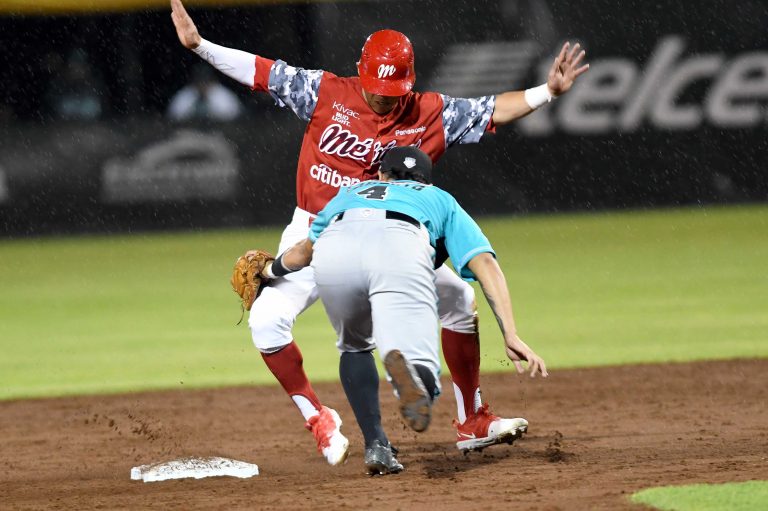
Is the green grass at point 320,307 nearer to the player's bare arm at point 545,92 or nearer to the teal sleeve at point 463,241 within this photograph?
the player's bare arm at point 545,92

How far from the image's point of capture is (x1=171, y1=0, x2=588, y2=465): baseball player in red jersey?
638cm

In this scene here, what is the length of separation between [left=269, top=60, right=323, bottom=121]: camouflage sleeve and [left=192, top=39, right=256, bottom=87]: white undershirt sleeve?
0.12 meters

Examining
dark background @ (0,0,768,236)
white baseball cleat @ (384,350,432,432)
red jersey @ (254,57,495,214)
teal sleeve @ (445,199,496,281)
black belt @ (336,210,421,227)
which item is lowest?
white baseball cleat @ (384,350,432,432)

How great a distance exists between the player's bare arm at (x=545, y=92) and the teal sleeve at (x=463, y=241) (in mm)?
1055

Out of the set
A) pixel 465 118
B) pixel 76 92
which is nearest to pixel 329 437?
pixel 465 118

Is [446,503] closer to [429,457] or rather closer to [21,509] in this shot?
[429,457]

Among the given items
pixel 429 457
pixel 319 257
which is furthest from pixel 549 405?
pixel 319 257

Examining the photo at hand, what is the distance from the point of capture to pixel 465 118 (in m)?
6.76

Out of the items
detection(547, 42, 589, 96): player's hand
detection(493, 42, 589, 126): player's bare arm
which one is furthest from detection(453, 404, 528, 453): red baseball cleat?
detection(547, 42, 589, 96): player's hand

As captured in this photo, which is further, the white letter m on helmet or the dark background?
the dark background

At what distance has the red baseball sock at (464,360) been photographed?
21.5ft

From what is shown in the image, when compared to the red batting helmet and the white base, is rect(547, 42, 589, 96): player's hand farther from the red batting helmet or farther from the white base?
the white base

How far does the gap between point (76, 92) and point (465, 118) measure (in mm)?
11323

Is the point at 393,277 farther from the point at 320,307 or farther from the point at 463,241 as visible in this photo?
the point at 320,307
